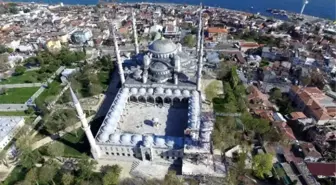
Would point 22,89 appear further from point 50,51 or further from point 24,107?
point 50,51

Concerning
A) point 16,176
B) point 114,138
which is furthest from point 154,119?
point 16,176

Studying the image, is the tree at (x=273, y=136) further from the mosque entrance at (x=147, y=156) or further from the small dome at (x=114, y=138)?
the small dome at (x=114, y=138)

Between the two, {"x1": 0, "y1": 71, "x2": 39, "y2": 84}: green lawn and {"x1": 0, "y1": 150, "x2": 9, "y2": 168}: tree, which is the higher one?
{"x1": 0, "y1": 71, "x2": 39, "y2": 84}: green lawn

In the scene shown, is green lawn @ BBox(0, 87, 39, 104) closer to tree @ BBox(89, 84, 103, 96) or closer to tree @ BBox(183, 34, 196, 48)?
tree @ BBox(89, 84, 103, 96)

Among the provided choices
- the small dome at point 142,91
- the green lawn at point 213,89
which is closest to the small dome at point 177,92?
the small dome at point 142,91

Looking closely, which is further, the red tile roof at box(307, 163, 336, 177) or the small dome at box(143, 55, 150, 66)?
the small dome at box(143, 55, 150, 66)

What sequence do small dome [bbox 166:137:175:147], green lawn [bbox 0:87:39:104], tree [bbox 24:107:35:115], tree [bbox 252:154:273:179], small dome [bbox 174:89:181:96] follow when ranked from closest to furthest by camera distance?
tree [bbox 252:154:273:179], small dome [bbox 166:137:175:147], small dome [bbox 174:89:181:96], tree [bbox 24:107:35:115], green lawn [bbox 0:87:39:104]

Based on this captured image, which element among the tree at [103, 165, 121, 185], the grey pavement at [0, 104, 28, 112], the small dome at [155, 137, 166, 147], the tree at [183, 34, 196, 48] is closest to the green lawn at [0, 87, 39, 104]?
the grey pavement at [0, 104, 28, 112]
